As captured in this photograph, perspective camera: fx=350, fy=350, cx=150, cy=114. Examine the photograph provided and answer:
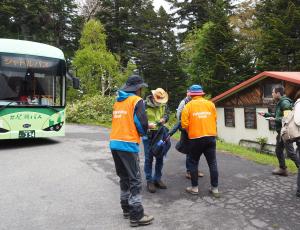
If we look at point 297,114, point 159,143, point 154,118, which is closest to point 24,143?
point 154,118

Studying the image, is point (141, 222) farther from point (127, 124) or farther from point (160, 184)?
point (160, 184)

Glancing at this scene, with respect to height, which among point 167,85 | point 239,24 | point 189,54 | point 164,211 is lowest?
point 164,211

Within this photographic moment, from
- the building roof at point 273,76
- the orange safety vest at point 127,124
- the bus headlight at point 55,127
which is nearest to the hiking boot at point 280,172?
the orange safety vest at point 127,124

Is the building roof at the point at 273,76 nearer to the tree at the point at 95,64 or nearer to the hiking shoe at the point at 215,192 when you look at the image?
the tree at the point at 95,64

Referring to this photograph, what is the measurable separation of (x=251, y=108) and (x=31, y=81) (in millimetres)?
14826

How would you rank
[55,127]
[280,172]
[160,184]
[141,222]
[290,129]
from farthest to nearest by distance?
[55,127]
[280,172]
[160,184]
[290,129]
[141,222]

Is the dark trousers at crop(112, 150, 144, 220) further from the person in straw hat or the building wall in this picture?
the building wall

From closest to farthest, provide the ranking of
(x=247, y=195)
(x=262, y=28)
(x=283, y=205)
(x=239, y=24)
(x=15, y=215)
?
(x=15, y=215) → (x=283, y=205) → (x=247, y=195) → (x=262, y=28) → (x=239, y=24)

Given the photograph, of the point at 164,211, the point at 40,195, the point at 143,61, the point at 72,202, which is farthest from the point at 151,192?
the point at 143,61

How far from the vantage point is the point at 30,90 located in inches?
435

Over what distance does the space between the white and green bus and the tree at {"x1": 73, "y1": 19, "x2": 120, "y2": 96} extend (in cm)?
1974

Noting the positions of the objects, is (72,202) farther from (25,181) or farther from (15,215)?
(25,181)

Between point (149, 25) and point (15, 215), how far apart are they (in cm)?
3886

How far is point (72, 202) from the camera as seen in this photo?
226 inches
